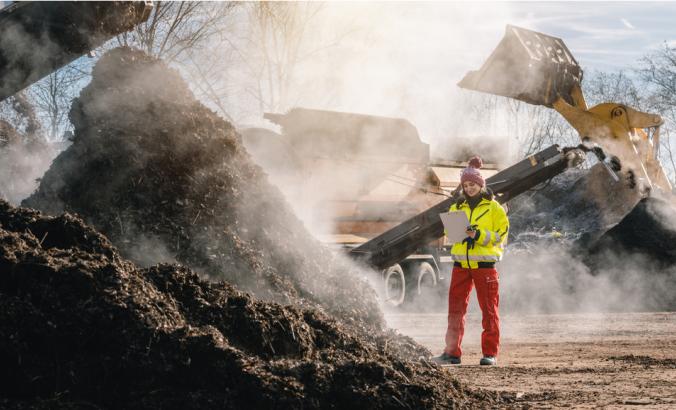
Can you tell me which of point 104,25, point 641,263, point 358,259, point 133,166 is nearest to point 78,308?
point 133,166

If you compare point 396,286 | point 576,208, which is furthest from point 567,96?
point 576,208

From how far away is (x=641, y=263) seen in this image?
47.3 feet

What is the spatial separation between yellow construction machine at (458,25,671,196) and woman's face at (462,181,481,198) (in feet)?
23.4

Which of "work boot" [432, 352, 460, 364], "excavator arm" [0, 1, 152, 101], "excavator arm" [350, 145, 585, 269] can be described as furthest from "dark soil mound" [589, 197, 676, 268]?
"excavator arm" [0, 1, 152, 101]

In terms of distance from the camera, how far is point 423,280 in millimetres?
14852

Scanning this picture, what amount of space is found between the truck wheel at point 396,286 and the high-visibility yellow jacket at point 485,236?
5913 millimetres

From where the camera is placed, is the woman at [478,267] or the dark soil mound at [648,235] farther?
the dark soil mound at [648,235]

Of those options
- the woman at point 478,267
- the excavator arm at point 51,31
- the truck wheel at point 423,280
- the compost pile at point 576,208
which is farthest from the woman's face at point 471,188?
the compost pile at point 576,208

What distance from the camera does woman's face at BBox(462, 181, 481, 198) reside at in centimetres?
751

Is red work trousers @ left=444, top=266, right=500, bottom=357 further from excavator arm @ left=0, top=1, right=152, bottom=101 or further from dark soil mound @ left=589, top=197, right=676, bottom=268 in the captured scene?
dark soil mound @ left=589, top=197, right=676, bottom=268

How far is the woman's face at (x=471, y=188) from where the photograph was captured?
7512mm

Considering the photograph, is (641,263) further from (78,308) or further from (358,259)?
(78,308)

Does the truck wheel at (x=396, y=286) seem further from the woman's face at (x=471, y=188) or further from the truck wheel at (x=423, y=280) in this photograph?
the woman's face at (x=471, y=188)

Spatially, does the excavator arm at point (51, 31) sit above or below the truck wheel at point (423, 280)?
above
